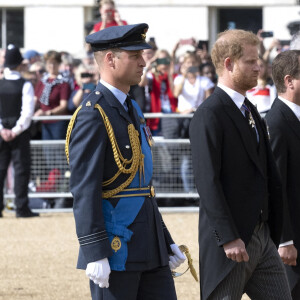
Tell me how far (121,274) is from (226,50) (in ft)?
3.90

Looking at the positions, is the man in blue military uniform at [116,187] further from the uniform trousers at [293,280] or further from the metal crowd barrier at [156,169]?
the metal crowd barrier at [156,169]

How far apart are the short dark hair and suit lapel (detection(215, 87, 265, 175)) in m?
0.86

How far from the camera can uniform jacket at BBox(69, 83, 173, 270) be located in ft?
14.5

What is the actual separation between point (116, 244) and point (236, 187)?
66 cm

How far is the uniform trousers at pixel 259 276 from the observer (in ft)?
15.8

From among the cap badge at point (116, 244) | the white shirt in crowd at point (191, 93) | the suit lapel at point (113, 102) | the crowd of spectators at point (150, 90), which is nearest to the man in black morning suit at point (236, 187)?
the suit lapel at point (113, 102)

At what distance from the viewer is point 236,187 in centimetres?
478

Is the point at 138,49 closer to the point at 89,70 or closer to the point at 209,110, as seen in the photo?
the point at 209,110

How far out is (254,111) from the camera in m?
5.01

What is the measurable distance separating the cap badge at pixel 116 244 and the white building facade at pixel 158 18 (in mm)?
18320

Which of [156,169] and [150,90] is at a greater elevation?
[150,90]

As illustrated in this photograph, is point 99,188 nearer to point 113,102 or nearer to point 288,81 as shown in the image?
point 113,102

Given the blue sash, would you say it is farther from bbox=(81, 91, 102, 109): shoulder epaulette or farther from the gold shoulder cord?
bbox=(81, 91, 102, 109): shoulder epaulette

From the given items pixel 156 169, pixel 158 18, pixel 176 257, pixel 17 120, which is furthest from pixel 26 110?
pixel 158 18
